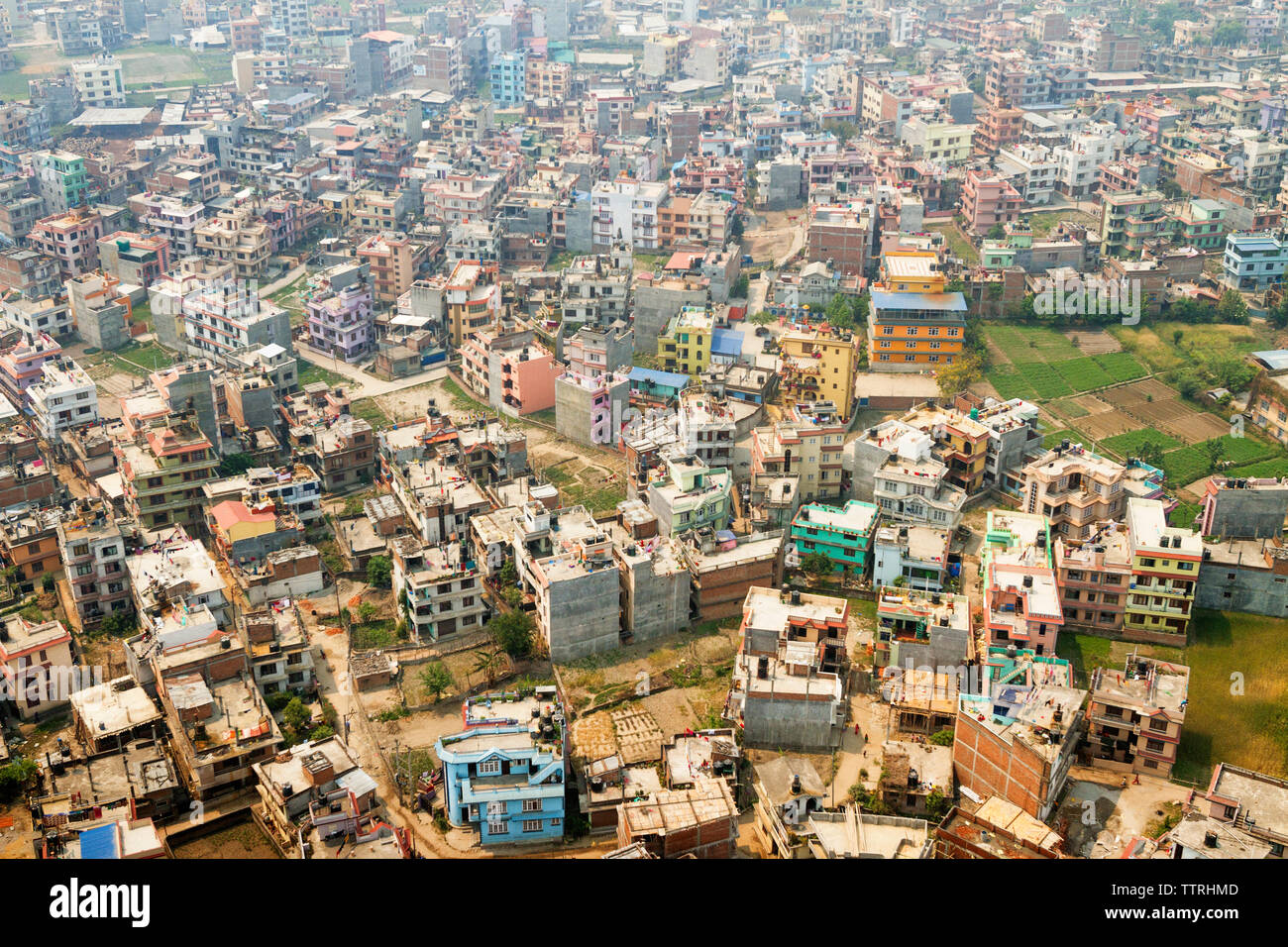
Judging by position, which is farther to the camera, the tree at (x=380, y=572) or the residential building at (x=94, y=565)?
the tree at (x=380, y=572)

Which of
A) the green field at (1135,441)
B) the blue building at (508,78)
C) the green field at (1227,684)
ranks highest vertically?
the blue building at (508,78)

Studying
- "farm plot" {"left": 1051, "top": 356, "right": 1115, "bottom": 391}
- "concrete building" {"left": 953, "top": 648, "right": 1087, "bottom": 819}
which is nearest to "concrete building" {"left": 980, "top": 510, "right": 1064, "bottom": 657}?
"concrete building" {"left": 953, "top": 648, "right": 1087, "bottom": 819}

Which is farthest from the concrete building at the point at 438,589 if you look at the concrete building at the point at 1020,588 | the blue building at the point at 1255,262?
the blue building at the point at 1255,262

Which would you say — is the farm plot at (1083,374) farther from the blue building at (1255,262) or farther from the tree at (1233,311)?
the blue building at (1255,262)

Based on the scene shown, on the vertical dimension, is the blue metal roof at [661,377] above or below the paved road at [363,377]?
above

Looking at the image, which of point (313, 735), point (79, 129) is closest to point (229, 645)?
point (313, 735)

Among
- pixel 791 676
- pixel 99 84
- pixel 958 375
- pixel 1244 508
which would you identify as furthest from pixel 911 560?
pixel 99 84
